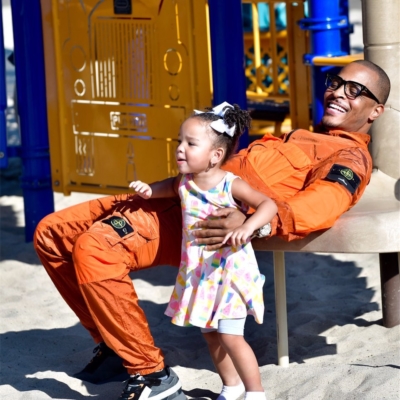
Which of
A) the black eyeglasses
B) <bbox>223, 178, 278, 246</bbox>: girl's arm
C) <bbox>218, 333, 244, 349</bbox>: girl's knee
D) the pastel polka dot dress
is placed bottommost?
<bbox>218, 333, 244, 349</bbox>: girl's knee

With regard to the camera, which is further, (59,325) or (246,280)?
(59,325)

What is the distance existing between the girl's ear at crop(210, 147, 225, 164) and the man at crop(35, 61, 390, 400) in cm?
20

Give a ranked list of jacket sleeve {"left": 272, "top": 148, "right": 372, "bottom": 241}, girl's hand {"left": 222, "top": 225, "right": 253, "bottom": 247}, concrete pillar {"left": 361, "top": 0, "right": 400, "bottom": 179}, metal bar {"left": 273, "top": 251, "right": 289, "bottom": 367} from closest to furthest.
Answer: girl's hand {"left": 222, "top": 225, "right": 253, "bottom": 247}
jacket sleeve {"left": 272, "top": 148, "right": 372, "bottom": 241}
metal bar {"left": 273, "top": 251, "right": 289, "bottom": 367}
concrete pillar {"left": 361, "top": 0, "right": 400, "bottom": 179}

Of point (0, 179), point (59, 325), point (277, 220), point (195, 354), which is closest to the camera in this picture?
point (277, 220)

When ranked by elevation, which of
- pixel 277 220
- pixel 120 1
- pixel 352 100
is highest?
pixel 120 1

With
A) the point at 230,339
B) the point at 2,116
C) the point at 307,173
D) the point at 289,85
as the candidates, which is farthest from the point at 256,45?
the point at 230,339

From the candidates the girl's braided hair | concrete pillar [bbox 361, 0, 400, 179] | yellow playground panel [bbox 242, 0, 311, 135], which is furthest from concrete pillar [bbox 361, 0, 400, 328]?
yellow playground panel [bbox 242, 0, 311, 135]

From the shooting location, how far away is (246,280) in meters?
2.84

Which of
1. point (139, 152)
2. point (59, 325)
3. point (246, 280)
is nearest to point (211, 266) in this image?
point (246, 280)

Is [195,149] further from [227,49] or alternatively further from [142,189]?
[227,49]

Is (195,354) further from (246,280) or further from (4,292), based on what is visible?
(4,292)

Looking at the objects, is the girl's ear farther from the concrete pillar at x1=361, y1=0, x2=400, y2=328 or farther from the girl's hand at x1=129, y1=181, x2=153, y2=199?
the concrete pillar at x1=361, y1=0, x2=400, y2=328

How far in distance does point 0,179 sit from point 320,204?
457cm

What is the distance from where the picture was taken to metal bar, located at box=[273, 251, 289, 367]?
11.0ft
